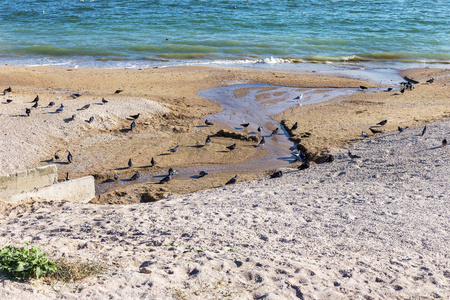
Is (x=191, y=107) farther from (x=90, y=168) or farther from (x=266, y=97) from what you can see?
(x=90, y=168)

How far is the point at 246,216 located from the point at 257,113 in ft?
34.8

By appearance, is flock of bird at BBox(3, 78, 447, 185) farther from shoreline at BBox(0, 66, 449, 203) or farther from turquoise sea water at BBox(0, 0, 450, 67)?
turquoise sea water at BBox(0, 0, 450, 67)

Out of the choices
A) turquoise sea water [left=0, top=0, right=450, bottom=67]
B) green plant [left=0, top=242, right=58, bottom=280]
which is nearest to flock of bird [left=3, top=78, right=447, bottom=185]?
green plant [left=0, top=242, right=58, bottom=280]

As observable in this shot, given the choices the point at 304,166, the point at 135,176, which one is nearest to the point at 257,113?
the point at 304,166

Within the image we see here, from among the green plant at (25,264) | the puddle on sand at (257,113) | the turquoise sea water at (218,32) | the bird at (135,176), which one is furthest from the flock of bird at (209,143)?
the turquoise sea water at (218,32)

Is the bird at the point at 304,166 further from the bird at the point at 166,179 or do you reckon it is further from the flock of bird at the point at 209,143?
the bird at the point at 166,179

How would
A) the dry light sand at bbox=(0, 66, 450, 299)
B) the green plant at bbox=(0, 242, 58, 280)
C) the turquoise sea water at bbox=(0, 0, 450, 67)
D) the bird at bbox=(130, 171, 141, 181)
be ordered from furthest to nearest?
the turquoise sea water at bbox=(0, 0, 450, 67) → the bird at bbox=(130, 171, 141, 181) → the dry light sand at bbox=(0, 66, 450, 299) → the green plant at bbox=(0, 242, 58, 280)

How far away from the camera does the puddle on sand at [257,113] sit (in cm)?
1420

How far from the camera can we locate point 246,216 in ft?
30.5

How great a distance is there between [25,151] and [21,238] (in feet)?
22.1

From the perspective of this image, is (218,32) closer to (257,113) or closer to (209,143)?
(257,113)

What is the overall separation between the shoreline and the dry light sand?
0.08 metres

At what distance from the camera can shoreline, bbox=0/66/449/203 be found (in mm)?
14172

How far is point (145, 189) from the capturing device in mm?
12609
